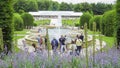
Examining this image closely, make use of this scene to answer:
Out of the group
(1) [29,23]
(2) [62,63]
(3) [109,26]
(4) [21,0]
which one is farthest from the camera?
(4) [21,0]

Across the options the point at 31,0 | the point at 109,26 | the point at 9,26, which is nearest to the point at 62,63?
the point at 9,26

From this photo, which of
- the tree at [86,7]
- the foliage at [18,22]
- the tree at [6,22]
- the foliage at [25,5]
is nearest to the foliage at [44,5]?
the foliage at [25,5]

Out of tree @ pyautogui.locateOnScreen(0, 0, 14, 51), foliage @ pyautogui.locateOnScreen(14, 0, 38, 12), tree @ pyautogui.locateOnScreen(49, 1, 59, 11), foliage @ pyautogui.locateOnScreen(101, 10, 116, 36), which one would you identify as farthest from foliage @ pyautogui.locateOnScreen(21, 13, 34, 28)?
tree @ pyautogui.locateOnScreen(49, 1, 59, 11)

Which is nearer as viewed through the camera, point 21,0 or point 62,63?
point 62,63

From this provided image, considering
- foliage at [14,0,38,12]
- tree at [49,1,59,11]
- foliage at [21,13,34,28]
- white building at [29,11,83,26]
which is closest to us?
white building at [29,11,83,26]

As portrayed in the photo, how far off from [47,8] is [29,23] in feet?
180

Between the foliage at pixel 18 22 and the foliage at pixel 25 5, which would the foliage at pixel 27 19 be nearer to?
the foliage at pixel 18 22

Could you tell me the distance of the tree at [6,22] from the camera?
1141 centimetres

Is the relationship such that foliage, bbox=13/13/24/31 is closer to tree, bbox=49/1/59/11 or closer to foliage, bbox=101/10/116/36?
foliage, bbox=101/10/116/36

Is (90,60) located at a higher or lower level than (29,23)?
higher

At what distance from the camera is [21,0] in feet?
260

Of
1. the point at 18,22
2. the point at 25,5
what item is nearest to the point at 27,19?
the point at 18,22

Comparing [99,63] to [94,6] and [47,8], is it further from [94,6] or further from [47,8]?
[47,8]

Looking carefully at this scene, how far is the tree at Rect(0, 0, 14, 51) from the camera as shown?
1141 cm
